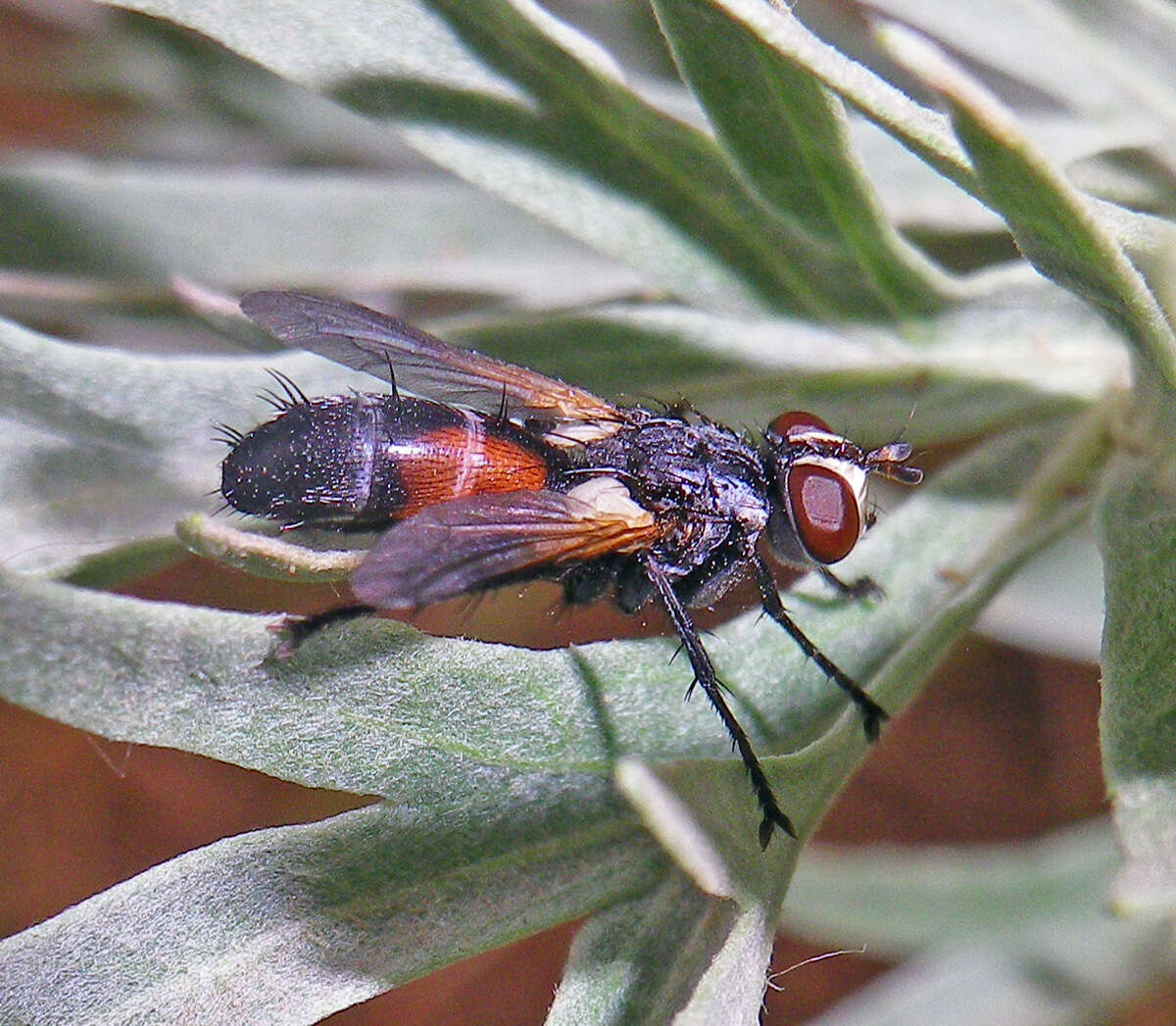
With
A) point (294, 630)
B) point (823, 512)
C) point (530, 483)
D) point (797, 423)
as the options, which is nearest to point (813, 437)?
point (797, 423)

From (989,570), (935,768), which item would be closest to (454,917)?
(989,570)

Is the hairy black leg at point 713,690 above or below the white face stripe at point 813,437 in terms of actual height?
below

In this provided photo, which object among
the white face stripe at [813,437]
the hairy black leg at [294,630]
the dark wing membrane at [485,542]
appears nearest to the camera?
the hairy black leg at [294,630]

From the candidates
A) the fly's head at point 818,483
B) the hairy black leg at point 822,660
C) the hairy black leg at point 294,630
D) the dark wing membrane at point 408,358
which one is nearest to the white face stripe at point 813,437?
the fly's head at point 818,483

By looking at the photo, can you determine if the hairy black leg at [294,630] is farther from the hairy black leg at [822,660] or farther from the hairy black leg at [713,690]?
the hairy black leg at [822,660]

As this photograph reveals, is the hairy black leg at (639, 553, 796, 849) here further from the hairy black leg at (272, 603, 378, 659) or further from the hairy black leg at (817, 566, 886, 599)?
the hairy black leg at (272, 603, 378, 659)

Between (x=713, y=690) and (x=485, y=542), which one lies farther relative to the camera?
(x=485, y=542)

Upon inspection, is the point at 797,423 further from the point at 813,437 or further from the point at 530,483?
the point at 530,483
